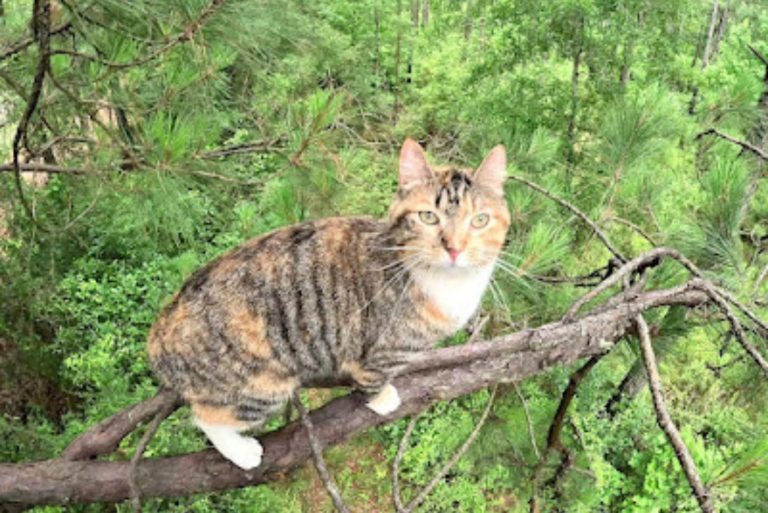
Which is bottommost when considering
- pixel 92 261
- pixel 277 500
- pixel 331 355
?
pixel 277 500

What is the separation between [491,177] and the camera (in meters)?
1.68

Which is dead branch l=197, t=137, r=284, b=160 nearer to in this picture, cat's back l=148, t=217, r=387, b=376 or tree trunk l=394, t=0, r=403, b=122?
cat's back l=148, t=217, r=387, b=376

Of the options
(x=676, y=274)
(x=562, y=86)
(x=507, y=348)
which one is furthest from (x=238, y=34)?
(x=562, y=86)

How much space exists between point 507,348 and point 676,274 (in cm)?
69

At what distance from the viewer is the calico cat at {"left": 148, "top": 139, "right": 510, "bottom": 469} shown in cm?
161

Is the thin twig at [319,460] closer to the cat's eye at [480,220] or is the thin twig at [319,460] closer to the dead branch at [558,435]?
the cat's eye at [480,220]

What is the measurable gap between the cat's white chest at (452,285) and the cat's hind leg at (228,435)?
2.05ft

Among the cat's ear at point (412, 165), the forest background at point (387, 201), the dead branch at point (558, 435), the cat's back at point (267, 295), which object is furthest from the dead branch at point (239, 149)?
the dead branch at point (558, 435)

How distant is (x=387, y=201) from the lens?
470cm

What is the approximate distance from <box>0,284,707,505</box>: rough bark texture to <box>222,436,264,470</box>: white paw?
0.02m

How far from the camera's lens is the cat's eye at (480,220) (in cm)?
161

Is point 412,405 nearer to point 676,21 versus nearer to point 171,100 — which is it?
point 171,100

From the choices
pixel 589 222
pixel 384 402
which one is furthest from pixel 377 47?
pixel 384 402

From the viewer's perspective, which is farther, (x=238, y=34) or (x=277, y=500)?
(x=277, y=500)
